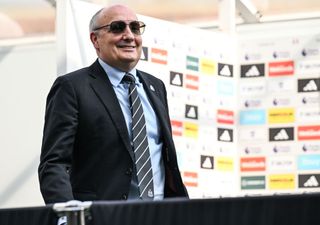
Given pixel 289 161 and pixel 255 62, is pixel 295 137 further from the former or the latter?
pixel 255 62

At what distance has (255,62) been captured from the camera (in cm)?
688

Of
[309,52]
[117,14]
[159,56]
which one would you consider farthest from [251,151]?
[117,14]

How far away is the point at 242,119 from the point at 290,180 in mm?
627

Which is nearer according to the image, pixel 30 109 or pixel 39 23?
pixel 30 109

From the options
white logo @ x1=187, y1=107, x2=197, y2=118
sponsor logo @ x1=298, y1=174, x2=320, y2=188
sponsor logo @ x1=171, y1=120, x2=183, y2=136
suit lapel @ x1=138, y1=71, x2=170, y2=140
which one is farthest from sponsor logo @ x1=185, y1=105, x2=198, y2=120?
suit lapel @ x1=138, y1=71, x2=170, y2=140

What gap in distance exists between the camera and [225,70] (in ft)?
22.0

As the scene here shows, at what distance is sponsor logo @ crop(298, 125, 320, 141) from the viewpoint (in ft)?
21.9

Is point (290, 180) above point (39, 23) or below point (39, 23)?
below

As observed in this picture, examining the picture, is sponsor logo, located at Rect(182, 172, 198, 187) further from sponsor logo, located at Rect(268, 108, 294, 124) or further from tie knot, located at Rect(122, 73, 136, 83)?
tie knot, located at Rect(122, 73, 136, 83)

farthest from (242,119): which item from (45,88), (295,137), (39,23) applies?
(39,23)

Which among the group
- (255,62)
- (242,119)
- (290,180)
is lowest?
(290,180)

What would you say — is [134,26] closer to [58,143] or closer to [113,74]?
[113,74]

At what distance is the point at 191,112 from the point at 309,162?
110 centimetres

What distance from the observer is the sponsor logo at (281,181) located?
677 centimetres
